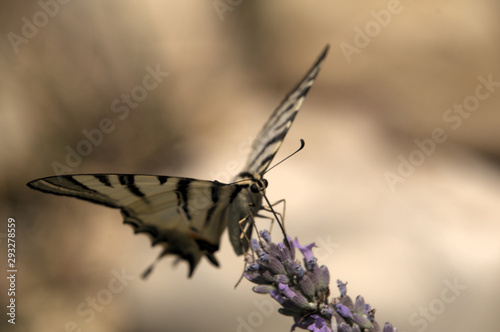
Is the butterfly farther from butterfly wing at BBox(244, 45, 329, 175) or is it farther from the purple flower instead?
the purple flower

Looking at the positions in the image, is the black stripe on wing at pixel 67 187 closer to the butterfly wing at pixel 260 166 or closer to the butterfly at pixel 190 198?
the butterfly at pixel 190 198

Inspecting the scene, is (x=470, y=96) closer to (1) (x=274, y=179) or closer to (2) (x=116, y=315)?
(1) (x=274, y=179)
